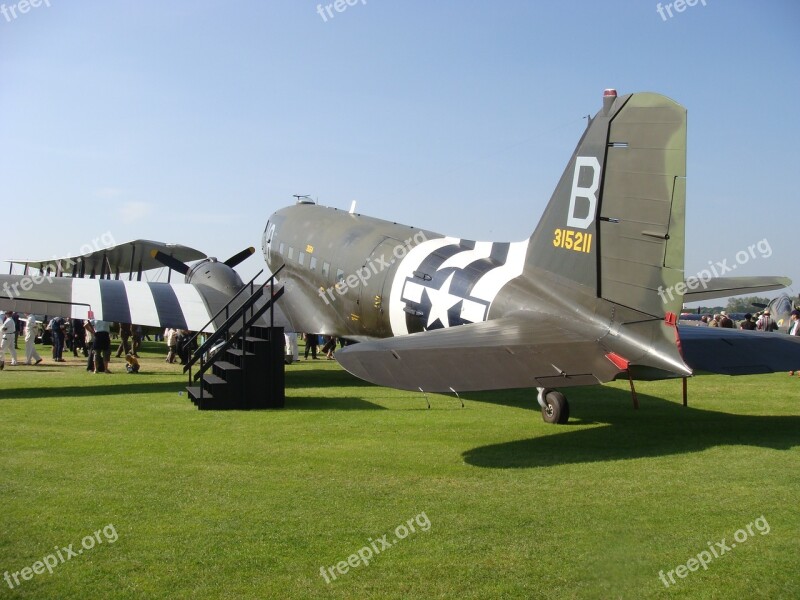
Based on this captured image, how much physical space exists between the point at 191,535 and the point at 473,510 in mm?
2498

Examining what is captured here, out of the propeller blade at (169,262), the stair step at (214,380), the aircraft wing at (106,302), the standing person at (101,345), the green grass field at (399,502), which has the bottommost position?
the green grass field at (399,502)

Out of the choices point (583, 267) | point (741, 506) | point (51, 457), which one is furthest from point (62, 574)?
point (583, 267)

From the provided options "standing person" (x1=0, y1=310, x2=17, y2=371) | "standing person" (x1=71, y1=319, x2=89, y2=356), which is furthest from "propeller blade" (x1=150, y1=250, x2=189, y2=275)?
"standing person" (x1=71, y1=319, x2=89, y2=356)

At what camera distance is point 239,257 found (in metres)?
26.9

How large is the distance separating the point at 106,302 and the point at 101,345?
14.0 feet

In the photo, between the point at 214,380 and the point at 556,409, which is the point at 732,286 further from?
the point at 214,380

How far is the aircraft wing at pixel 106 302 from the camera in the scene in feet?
55.8

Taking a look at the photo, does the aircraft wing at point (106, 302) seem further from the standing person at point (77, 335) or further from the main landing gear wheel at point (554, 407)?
the standing person at point (77, 335)

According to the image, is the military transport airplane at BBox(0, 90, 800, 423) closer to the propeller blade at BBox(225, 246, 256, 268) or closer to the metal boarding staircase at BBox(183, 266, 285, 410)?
the metal boarding staircase at BBox(183, 266, 285, 410)

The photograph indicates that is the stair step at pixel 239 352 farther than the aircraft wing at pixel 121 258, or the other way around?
the aircraft wing at pixel 121 258

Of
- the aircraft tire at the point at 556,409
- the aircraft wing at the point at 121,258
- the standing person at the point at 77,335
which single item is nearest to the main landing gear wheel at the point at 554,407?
the aircraft tire at the point at 556,409

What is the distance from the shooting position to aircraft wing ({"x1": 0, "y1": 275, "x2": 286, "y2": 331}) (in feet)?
55.8

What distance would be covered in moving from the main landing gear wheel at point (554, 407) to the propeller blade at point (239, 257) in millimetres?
17164

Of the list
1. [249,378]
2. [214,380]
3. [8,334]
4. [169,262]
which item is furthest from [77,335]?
[249,378]
